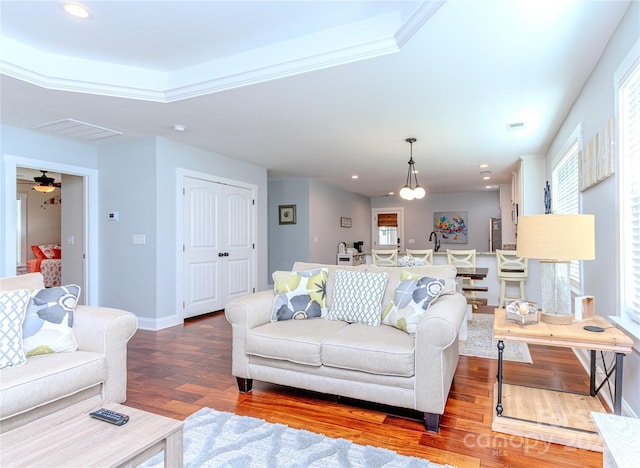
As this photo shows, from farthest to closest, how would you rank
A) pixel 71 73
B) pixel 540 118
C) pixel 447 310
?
pixel 540 118, pixel 71 73, pixel 447 310

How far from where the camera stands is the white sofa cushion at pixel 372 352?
2.07 m

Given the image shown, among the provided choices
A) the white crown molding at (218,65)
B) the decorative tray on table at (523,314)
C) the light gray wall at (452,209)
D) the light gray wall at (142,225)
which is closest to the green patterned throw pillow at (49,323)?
the white crown molding at (218,65)

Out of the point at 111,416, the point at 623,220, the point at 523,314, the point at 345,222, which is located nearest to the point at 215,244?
the point at 111,416

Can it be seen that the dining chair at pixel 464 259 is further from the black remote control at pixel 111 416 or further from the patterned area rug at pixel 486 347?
the black remote control at pixel 111 416

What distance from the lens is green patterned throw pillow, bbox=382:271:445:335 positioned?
7.84 ft

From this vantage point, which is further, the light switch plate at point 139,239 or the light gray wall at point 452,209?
the light gray wall at point 452,209

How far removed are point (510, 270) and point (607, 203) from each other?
3563 millimetres

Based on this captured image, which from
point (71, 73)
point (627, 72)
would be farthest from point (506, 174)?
point (71, 73)

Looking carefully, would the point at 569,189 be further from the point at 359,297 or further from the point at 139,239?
the point at 139,239

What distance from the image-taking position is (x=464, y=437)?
1.99 m

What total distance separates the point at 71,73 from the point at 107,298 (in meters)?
2.93

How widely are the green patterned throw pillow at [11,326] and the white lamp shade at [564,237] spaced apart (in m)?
2.86

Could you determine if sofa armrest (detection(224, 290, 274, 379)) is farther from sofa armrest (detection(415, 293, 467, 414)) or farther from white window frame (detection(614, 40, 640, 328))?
white window frame (detection(614, 40, 640, 328))

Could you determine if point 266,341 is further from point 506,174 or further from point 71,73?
point 506,174
